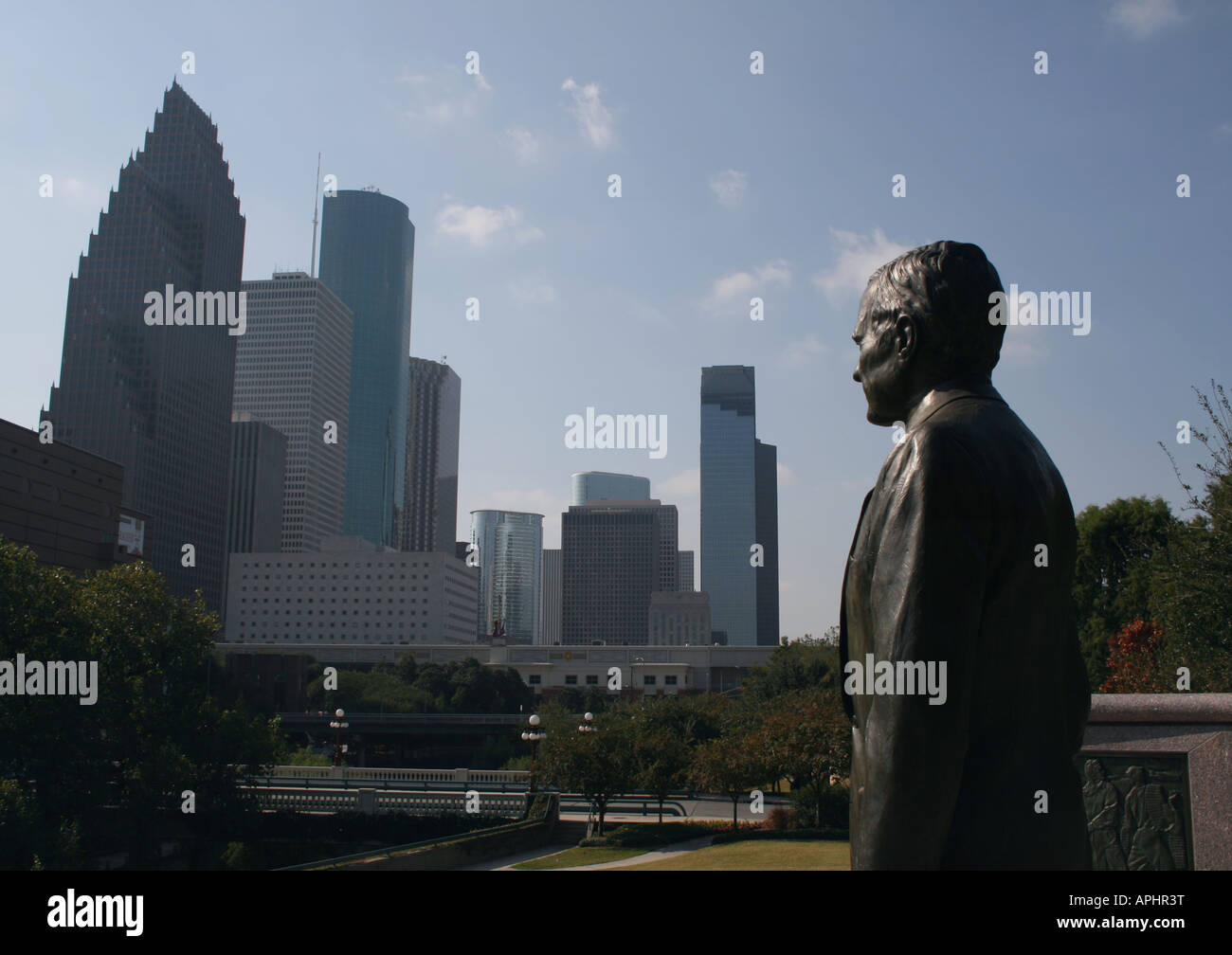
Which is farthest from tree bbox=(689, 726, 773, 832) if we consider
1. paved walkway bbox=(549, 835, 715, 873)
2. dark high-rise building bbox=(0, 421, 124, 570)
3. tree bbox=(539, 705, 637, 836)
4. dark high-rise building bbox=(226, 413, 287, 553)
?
dark high-rise building bbox=(226, 413, 287, 553)

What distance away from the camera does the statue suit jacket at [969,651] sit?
2.91m

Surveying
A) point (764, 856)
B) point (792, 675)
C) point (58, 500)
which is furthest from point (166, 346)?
point (764, 856)

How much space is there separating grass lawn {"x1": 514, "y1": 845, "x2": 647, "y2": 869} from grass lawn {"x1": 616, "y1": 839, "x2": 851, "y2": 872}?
9.58ft

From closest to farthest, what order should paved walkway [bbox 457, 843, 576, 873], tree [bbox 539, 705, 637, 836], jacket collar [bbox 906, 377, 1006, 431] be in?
jacket collar [bbox 906, 377, 1006, 431], paved walkway [bbox 457, 843, 576, 873], tree [bbox 539, 705, 637, 836]

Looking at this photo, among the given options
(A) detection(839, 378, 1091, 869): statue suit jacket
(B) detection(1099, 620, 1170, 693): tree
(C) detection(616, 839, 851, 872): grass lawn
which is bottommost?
(C) detection(616, 839, 851, 872): grass lawn

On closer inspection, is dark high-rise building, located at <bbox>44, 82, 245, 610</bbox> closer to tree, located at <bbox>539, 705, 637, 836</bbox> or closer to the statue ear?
tree, located at <bbox>539, 705, 637, 836</bbox>

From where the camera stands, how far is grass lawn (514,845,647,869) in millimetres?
26453

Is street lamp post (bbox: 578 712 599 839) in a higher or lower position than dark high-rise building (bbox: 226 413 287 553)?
lower

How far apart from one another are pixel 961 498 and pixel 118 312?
6797 inches

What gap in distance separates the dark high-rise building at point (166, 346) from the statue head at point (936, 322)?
5838 inches

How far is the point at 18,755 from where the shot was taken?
99.2ft

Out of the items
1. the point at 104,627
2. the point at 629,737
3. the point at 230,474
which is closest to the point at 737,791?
the point at 629,737
